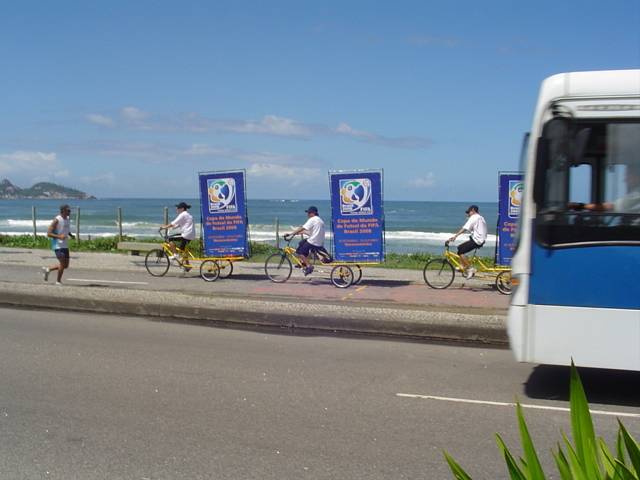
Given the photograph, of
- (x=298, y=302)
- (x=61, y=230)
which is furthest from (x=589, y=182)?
(x=61, y=230)

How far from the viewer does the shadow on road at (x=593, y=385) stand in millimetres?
6949

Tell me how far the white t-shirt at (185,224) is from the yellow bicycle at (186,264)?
1.75 ft

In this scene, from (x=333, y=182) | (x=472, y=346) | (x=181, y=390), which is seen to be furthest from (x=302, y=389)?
(x=333, y=182)

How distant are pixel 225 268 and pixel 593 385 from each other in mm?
12487

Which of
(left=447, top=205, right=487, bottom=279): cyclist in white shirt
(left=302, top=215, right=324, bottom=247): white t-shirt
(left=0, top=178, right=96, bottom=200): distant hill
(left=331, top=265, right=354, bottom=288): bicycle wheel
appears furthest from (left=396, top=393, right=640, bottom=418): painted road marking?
(left=0, top=178, right=96, bottom=200): distant hill

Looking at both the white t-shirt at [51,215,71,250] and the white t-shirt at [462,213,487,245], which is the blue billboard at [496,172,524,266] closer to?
the white t-shirt at [462,213,487,245]

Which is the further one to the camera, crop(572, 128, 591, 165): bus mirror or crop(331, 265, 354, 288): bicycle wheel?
crop(331, 265, 354, 288): bicycle wheel

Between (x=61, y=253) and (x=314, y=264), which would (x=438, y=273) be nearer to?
(x=314, y=264)

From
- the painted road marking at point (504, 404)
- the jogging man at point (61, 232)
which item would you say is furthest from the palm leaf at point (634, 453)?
the jogging man at point (61, 232)

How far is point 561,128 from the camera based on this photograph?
6715 millimetres

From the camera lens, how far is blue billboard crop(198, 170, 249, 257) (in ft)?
56.7

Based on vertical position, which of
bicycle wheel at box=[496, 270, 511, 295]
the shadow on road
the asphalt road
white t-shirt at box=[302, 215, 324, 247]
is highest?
white t-shirt at box=[302, 215, 324, 247]

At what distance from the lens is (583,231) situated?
663 centimetres

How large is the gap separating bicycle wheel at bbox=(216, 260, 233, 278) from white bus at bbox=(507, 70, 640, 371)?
38.7ft
